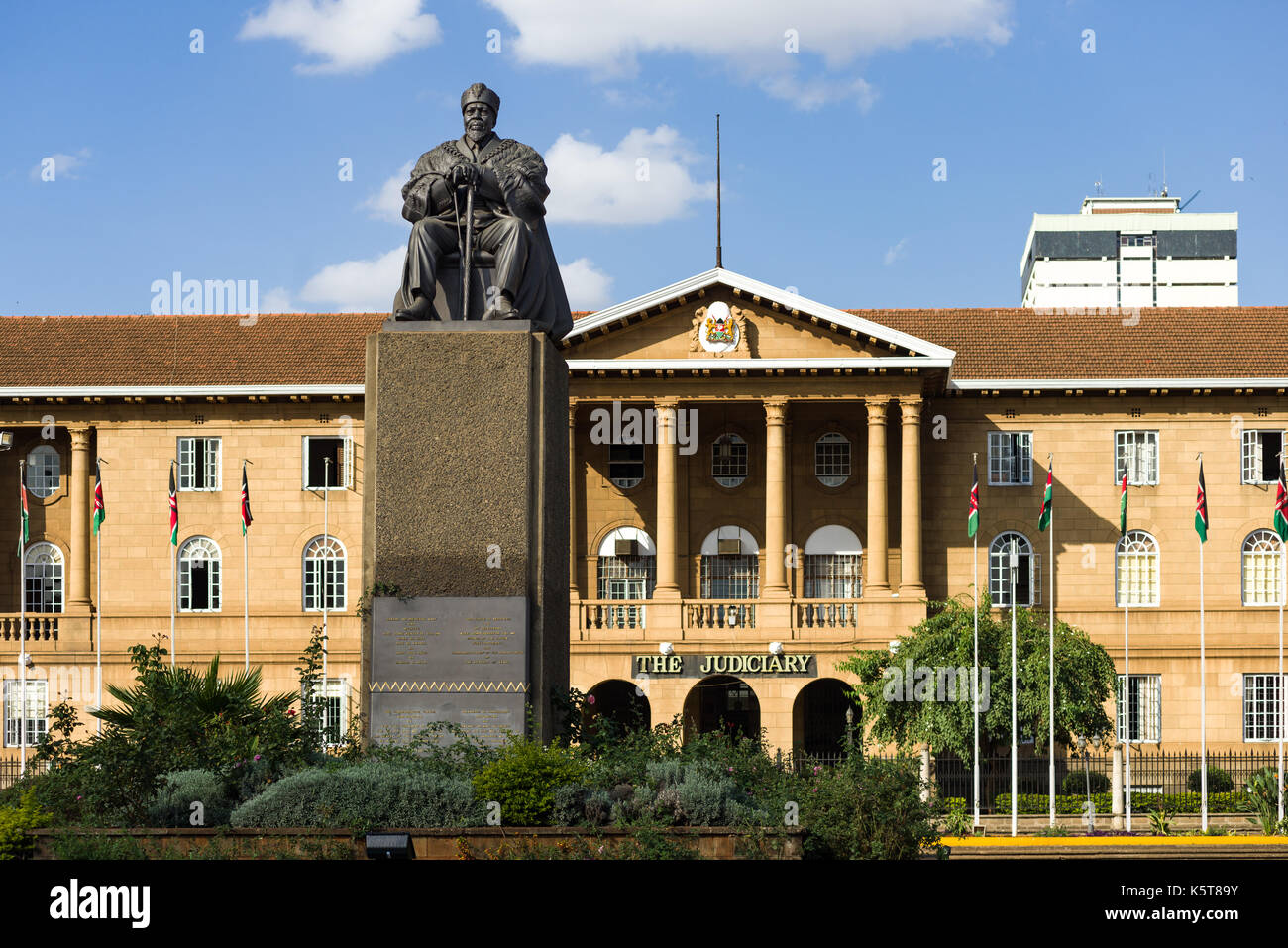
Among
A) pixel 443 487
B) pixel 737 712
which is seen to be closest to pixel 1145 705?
pixel 737 712

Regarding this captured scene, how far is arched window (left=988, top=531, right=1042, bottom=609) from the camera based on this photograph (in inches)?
2013

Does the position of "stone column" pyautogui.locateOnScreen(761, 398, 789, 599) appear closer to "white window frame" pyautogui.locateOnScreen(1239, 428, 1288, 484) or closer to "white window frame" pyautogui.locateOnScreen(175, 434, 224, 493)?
"white window frame" pyautogui.locateOnScreen(1239, 428, 1288, 484)

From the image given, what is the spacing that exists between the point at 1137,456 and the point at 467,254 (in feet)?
131

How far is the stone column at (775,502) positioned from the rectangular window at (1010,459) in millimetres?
7104

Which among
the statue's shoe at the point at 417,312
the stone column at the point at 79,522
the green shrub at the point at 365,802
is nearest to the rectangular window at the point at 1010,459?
the stone column at the point at 79,522

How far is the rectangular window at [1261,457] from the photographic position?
167 ft

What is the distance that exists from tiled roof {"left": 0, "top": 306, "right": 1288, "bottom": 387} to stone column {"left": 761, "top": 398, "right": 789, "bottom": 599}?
21.4 ft

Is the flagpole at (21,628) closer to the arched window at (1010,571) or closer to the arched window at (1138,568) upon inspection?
the arched window at (1010,571)

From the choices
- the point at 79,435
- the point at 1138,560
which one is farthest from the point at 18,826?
the point at 1138,560

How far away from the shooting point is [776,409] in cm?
4925

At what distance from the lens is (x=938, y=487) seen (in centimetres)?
5206

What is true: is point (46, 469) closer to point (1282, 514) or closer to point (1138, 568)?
point (1138, 568)

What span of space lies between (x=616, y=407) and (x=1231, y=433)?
1931 cm

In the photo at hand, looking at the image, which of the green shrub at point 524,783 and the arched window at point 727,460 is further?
the arched window at point 727,460
